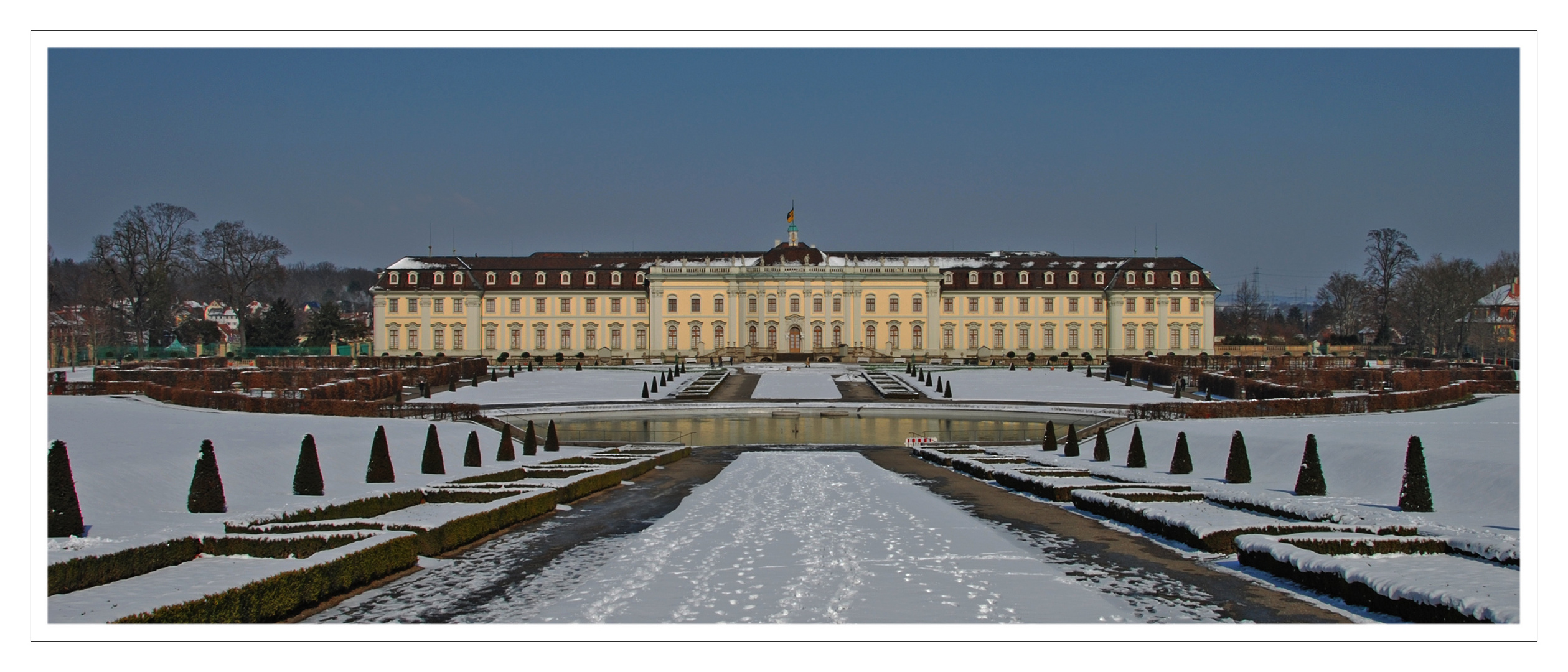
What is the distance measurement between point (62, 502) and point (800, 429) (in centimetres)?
2424

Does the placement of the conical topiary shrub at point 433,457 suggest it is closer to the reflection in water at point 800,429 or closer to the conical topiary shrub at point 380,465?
the conical topiary shrub at point 380,465

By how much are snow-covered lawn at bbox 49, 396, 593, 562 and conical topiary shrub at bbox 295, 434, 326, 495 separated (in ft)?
0.56

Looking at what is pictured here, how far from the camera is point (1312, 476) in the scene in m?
15.4

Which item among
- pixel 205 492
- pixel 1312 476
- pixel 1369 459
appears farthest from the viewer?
pixel 1369 459

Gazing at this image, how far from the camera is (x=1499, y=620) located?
6930 millimetres

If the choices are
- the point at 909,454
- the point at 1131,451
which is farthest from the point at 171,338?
the point at 1131,451

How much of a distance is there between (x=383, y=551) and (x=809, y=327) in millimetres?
70019

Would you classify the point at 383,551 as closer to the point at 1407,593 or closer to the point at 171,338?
the point at 1407,593

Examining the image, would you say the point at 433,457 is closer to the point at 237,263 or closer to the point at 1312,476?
the point at 1312,476

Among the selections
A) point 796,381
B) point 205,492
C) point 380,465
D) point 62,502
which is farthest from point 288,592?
point 796,381

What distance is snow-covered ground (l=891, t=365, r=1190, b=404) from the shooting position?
Result: 4244cm

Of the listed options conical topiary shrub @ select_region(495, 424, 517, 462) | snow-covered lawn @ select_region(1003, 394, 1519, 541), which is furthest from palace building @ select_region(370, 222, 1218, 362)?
conical topiary shrub @ select_region(495, 424, 517, 462)

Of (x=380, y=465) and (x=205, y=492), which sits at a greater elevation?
(x=205, y=492)

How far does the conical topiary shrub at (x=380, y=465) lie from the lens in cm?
1722
